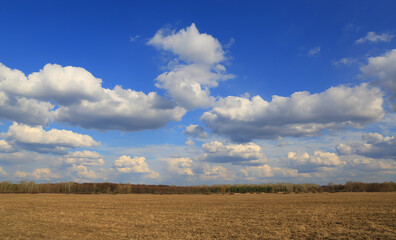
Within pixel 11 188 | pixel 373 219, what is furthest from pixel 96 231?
pixel 11 188

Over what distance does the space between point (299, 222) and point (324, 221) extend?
145cm

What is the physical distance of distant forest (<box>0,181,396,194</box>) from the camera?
63594 mm

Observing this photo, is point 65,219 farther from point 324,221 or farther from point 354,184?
point 354,184

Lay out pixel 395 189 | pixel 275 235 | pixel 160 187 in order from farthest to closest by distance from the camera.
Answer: pixel 160 187 < pixel 395 189 < pixel 275 235

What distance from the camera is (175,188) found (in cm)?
6631

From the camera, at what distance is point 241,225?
16.6 m

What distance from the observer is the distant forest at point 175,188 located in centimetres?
6359

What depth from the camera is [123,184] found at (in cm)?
6625

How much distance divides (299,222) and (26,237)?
14.2 meters

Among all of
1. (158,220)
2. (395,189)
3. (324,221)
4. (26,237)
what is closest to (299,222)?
(324,221)

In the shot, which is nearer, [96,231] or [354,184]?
[96,231]

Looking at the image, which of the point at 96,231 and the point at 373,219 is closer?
the point at 96,231

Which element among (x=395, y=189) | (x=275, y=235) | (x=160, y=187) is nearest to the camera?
(x=275, y=235)

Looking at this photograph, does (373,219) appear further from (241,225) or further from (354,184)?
(354,184)
